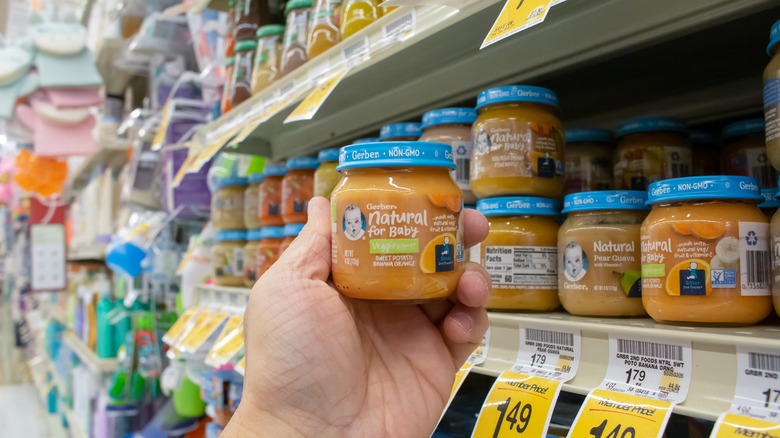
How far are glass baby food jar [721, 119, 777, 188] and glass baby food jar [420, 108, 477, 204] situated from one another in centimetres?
43

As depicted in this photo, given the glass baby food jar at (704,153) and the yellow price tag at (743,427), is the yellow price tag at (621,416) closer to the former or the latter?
the yellow price tag at (743,427)

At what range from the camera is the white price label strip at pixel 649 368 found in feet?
2.44

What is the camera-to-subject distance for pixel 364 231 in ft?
2.55

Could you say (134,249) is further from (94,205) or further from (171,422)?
(94,205)

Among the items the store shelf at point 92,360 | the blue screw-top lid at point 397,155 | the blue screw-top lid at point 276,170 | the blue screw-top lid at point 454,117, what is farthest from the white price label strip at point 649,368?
the store shelf at point 92,360

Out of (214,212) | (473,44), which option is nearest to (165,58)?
(214,212)

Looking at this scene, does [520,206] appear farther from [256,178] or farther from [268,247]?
[256,178]

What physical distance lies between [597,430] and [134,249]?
2613mm

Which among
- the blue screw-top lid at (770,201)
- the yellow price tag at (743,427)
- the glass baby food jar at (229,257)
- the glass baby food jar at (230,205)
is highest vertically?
the glass baby food jar at (230,205)

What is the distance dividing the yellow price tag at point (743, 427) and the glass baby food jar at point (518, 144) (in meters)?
0.49

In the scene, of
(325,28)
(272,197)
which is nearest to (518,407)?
(325,28)

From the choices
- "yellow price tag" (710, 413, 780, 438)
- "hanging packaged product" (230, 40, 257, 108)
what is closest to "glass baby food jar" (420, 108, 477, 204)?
"yellow price tag" (710, 413, 780, 438)

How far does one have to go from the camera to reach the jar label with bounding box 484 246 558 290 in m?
1.03

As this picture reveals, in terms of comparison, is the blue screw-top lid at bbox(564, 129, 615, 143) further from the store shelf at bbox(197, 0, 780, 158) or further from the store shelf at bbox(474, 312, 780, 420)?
the store shelf at bbox(474, 312, 780, 420)
